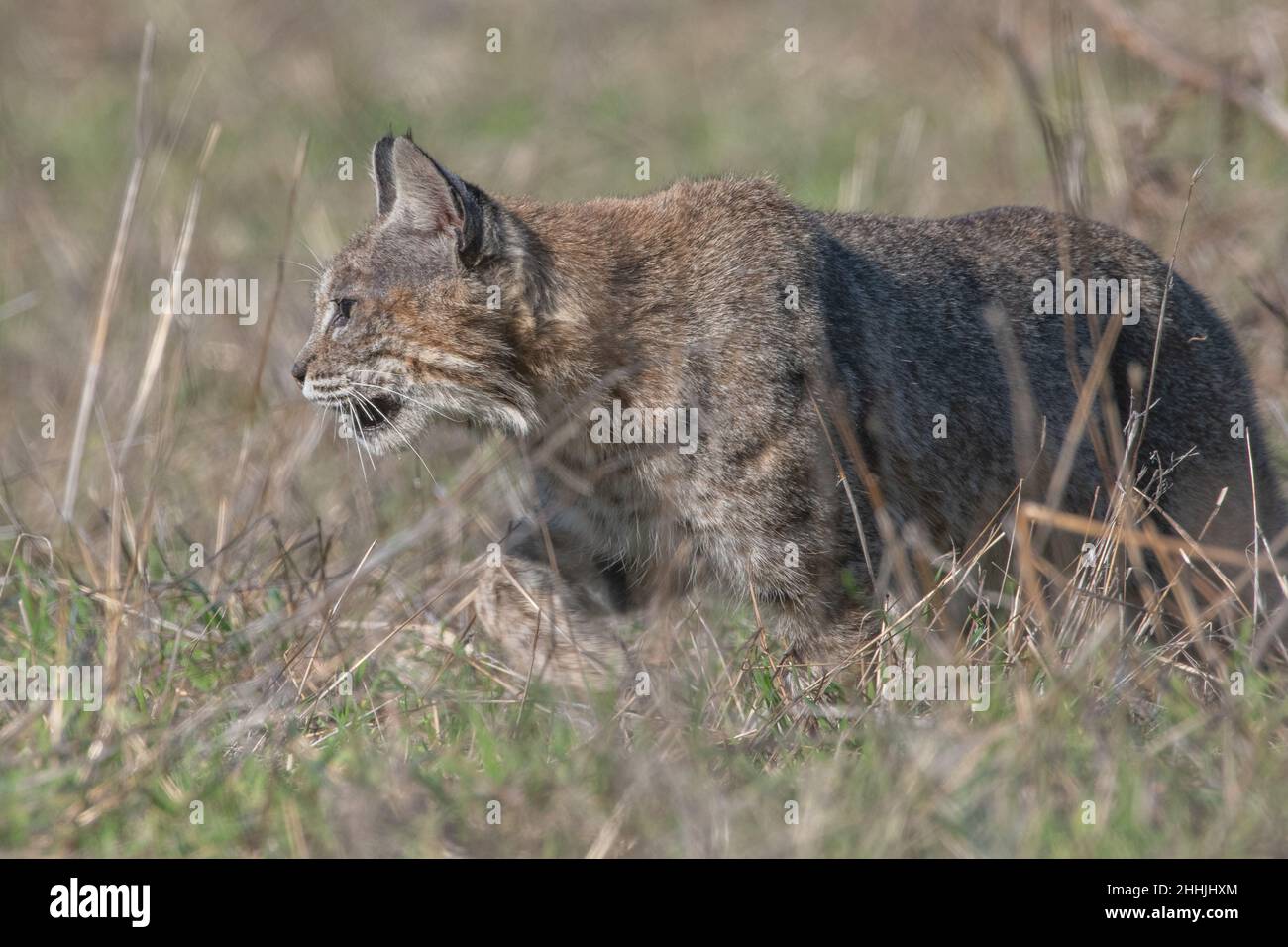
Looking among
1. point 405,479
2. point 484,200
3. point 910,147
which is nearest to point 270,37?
point 910,147

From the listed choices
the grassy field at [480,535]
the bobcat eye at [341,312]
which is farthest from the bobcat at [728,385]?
the grassy field at [480,535]

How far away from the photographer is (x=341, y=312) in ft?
19.5

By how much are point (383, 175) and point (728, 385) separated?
169 centimetres

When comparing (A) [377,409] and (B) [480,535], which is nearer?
(A) [377,409]

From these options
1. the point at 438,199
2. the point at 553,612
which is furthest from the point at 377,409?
the point at 553,612

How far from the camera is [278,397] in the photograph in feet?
28.4

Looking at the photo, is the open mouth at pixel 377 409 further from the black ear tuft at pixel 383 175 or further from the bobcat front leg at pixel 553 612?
the black ear tuft at pixel 383 175

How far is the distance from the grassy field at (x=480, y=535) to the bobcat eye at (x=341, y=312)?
769 mm

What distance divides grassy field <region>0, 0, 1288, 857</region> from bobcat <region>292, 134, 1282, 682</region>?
0.31 meters

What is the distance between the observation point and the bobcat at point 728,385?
5.62 m

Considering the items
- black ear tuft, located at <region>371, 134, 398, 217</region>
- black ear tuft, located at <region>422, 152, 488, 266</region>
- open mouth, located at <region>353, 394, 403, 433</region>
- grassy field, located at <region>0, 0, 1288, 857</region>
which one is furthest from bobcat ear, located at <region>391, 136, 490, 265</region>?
grassy field, located at <region>0, 0, 1288, 857</region>

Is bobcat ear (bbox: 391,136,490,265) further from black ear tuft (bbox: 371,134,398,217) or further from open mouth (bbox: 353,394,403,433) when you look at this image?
open mouth (bbox: 353,394,403,433)

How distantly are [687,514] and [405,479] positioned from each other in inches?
104

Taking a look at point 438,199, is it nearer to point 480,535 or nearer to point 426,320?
point 426,320
